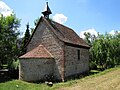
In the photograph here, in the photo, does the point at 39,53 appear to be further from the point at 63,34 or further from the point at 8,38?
the point at 8,38

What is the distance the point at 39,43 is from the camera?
29.5m

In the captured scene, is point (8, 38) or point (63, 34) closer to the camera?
point (63, 34)

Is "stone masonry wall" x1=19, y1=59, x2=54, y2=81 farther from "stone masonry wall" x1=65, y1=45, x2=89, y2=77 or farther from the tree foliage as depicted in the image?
the tree foliage

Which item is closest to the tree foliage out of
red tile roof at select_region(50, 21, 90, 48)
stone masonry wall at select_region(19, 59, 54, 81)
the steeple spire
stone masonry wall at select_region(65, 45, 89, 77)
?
stone masonry wall at select_region(65, 45, 89, 77)

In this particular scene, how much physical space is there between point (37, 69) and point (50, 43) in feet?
13.9

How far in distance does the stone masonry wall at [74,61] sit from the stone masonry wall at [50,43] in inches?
36.6

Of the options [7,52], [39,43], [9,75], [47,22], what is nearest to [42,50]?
[39,43]

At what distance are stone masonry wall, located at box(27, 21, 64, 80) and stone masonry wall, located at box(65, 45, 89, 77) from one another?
929mm

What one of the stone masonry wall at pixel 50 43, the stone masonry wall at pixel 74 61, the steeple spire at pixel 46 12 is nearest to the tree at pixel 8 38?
the stone masonry wall at pixel 50 43

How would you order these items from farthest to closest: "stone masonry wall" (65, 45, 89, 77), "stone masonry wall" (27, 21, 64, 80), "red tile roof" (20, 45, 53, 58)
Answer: "stone masonry wall" (65, 45, 89, 77) → "stone masonry wall" (27, 21, 64, 80) → "red tile roof" (20, 45, 53, 58)

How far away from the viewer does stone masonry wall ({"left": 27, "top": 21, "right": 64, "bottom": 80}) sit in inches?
1043

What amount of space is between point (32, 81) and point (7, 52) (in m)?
12.7

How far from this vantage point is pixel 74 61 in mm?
29391

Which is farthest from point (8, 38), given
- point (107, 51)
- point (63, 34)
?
point (107, 51)
